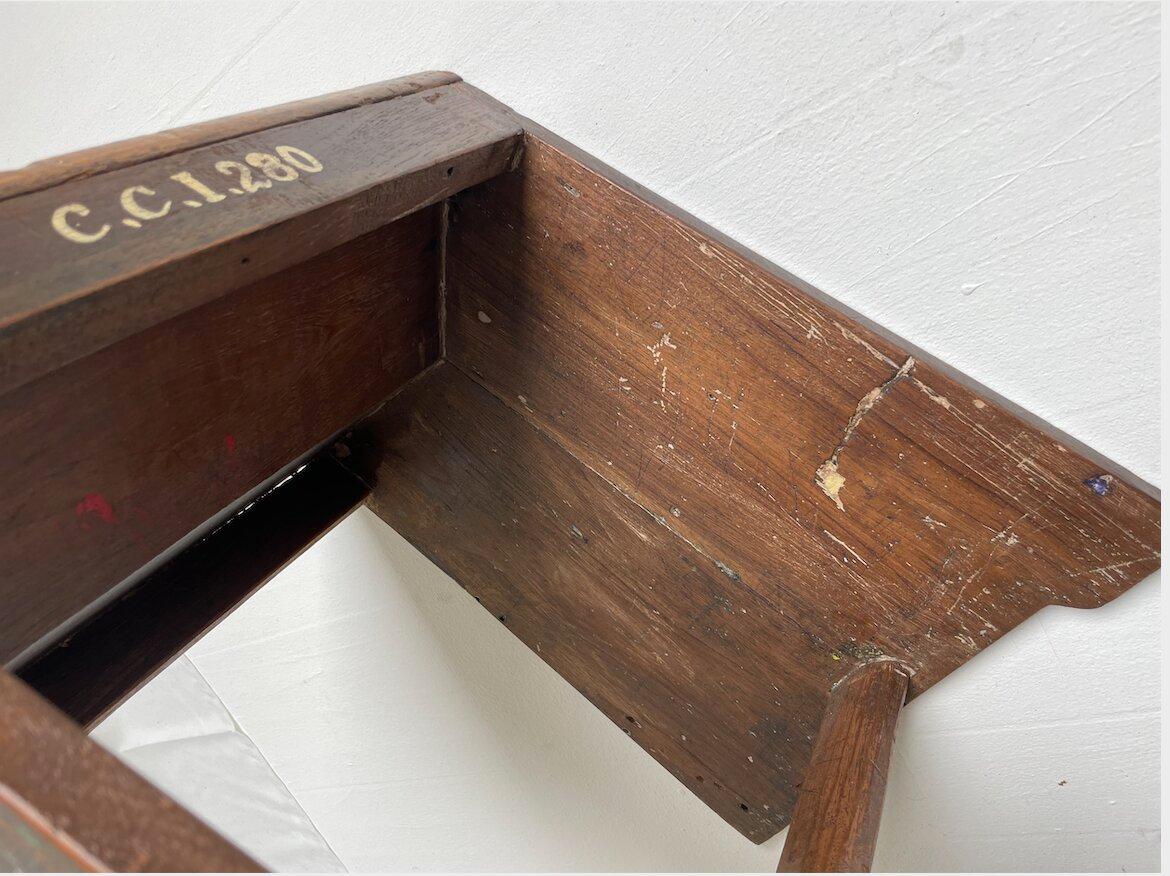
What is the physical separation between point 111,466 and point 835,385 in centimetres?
50

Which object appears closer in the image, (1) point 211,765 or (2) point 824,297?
(2) point 824,297

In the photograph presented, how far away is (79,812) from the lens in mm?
285

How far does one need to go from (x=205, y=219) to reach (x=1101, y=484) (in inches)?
21.7

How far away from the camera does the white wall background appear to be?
19.2 inches

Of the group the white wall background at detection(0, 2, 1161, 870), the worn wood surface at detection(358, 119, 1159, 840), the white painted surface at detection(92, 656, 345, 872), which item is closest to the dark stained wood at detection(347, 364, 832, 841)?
the worn wood surface at detection(358, 119, 1159, 840)

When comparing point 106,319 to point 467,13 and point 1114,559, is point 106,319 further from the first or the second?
point 1114,559

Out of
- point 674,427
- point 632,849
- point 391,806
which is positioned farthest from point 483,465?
point 391,806

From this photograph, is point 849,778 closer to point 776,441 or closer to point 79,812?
point 776,441

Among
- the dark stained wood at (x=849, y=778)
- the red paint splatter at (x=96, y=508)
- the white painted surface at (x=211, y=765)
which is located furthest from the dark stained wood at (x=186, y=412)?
the white painted surface at (x=211, y=765)

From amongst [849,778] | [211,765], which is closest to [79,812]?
[849,778]

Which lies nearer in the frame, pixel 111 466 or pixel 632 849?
pixel 111 466

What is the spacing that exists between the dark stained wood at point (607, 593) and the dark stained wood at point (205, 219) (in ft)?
0.90

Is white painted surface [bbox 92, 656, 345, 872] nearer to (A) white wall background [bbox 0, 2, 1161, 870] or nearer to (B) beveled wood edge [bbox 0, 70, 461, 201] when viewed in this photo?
(A) white wall background [bbox 0, 2, 1161, 870]

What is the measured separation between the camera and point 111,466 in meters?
0.57
